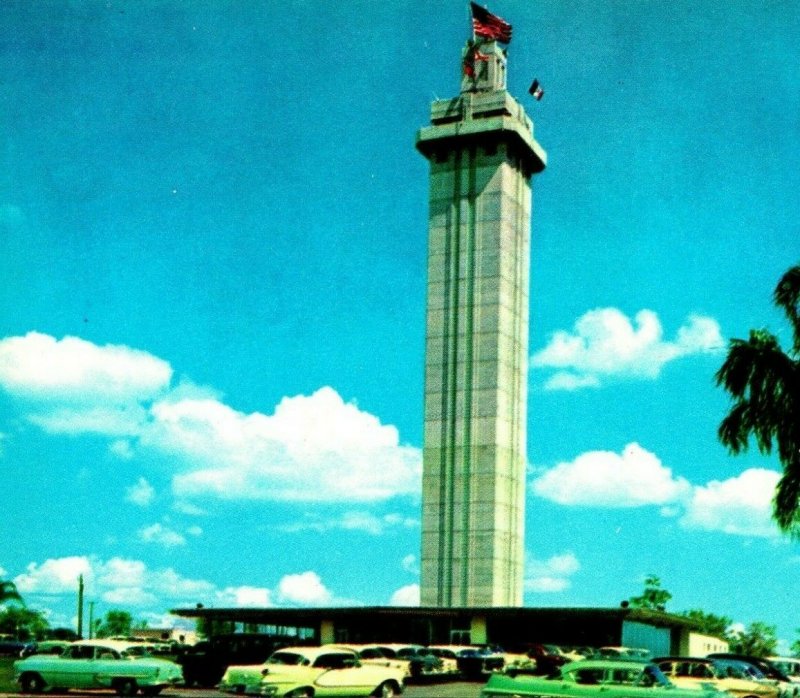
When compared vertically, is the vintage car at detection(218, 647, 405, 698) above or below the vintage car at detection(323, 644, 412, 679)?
above

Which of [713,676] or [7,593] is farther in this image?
[7,593]

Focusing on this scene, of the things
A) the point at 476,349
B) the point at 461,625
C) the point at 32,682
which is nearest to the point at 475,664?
the point at 32,682

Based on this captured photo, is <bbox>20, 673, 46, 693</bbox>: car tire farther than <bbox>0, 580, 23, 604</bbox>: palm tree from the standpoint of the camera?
No

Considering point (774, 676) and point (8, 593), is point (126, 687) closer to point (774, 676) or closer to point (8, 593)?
point (774, 676)

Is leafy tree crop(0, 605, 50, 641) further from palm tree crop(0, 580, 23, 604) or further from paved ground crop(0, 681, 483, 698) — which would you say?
paved ground crop(0, 681, 483, 698)

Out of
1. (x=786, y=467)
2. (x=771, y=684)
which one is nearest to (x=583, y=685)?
(x=786, y=467)

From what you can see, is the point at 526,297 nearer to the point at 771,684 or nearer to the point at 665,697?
the point at 771,684

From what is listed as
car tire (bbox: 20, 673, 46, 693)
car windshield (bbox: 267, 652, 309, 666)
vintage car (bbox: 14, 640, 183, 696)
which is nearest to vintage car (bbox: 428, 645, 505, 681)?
car windshield (bbox: 267, 652, 309, 666)

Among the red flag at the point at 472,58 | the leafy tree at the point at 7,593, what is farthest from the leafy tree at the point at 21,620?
the red flag at the point at 472,58
